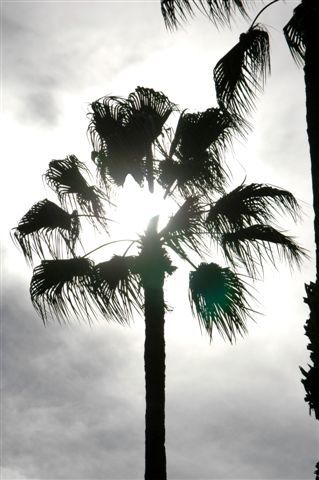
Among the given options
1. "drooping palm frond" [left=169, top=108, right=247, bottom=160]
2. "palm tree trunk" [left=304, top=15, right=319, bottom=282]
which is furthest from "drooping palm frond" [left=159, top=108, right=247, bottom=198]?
"palm tree trunk" [left=304, top=15, right=319, bottom=282]

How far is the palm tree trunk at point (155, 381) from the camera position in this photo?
1110 centimetres

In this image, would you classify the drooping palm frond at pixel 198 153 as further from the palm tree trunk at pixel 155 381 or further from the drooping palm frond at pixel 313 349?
the drooping palm frond at pixel 313 349

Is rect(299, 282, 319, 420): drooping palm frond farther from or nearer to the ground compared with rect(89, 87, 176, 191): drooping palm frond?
nearer to the ground

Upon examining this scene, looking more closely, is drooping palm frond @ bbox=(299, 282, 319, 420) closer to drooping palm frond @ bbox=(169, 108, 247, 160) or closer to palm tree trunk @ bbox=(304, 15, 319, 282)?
palm tree trunk @ bbox=(304, 15, 319, 282)

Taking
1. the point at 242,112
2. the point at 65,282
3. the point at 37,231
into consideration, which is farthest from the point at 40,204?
the point at 242,112

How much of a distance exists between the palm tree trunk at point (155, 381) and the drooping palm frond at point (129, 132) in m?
2.08

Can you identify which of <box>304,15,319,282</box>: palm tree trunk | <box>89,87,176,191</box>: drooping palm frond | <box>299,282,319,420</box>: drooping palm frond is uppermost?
<box>89,87,176,191</box>: drooping palm frond

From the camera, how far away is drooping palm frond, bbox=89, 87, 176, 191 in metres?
12.8

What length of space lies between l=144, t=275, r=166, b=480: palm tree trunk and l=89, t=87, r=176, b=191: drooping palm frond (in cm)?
208

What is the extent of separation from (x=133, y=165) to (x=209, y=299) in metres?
2.76

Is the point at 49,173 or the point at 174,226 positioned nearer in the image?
the point at 174,226

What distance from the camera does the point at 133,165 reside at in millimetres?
12883

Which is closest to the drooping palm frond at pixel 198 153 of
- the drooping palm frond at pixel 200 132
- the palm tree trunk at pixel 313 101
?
the drooping palm frond at pixel 200 132

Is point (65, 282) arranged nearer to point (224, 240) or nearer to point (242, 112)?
point (224, 240)
